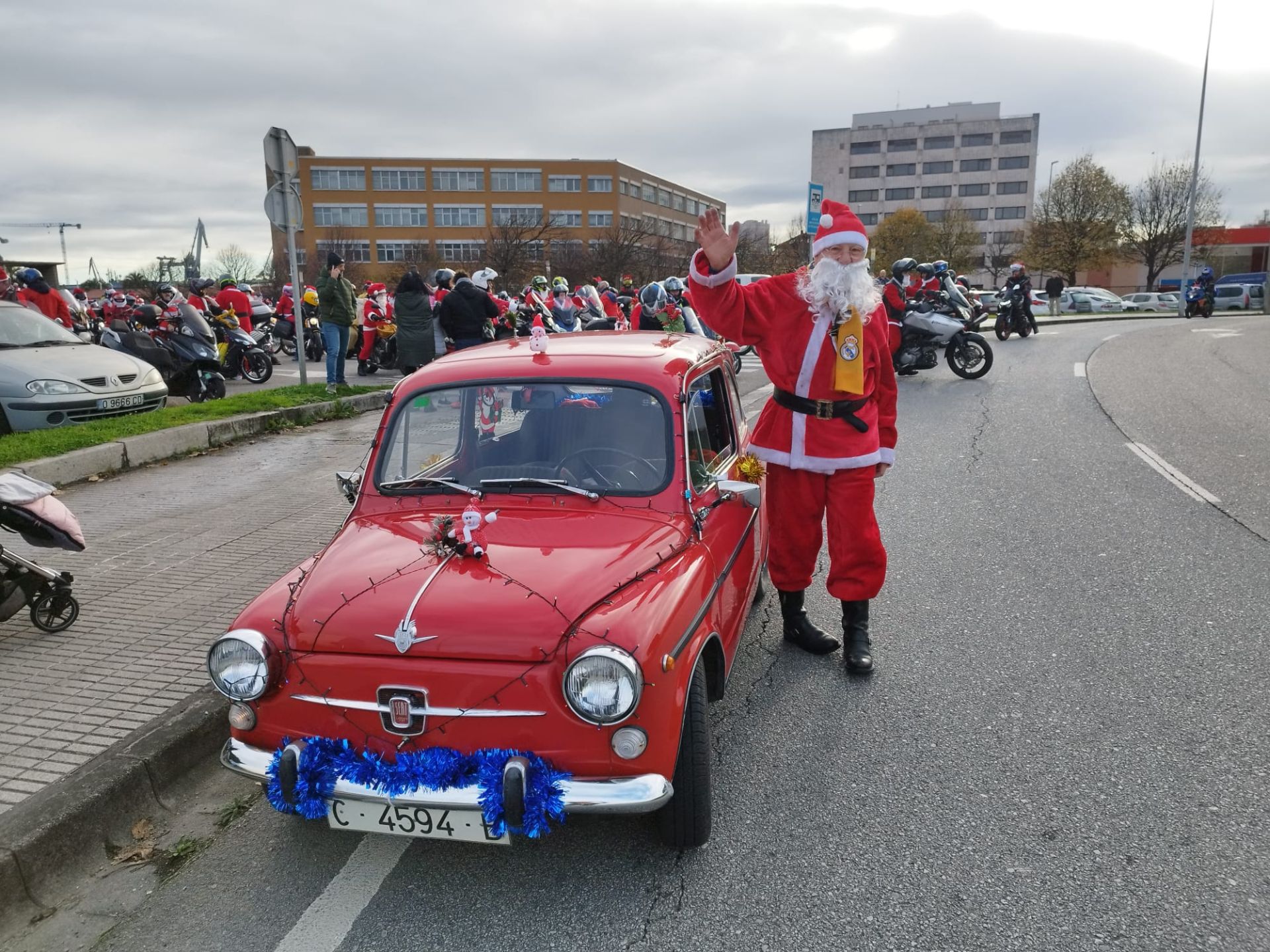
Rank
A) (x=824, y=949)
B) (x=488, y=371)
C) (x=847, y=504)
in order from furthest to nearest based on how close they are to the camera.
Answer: (x=847, y=504), (x=488, y=371), (x=824, y=949)

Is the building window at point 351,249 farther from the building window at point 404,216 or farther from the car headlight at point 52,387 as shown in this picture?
the car headlight at point 52,387

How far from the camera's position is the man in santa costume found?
163 inches

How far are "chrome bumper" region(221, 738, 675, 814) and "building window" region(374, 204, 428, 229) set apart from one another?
96.1 meters

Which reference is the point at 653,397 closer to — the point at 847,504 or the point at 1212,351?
the point at 847,504

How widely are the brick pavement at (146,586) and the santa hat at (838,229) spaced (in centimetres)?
350

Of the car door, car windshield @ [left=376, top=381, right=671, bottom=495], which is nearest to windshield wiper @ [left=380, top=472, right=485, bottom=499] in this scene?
car windshield @ [left=376, top=381, right=671, bottom=495]

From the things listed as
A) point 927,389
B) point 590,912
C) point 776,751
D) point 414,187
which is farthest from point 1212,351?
point 414,187

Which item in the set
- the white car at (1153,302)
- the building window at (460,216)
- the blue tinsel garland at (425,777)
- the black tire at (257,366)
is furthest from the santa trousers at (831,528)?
the building window at (460,216)

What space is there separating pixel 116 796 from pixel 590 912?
181 centimetres

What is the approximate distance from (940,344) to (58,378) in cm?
1203

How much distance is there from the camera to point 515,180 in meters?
95.6

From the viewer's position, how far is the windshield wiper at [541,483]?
11.6 ft

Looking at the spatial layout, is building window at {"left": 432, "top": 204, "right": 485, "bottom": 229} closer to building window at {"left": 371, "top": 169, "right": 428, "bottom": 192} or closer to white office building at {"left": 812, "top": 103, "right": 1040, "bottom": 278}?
building window at {"left": 371, "top": 169, "right": 428, "bottom": 192}

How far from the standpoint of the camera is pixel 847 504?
14.1ft
